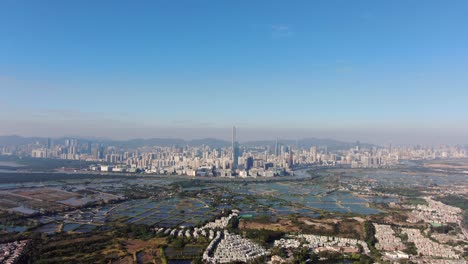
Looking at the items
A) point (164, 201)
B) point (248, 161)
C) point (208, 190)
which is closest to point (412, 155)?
point (248, 161)

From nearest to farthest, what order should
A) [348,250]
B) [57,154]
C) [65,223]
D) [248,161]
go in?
[348,250]
[65,223]
[248,161]
[57,154]

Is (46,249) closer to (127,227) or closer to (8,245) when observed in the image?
(8,245)

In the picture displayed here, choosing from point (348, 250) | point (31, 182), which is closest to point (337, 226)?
point (348, 250)

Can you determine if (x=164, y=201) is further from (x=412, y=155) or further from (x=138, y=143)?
(x=138, y=143)

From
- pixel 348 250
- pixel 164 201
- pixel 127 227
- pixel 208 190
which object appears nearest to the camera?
pixel 348 250

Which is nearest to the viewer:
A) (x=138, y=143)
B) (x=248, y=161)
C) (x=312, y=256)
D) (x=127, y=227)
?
(x=312, y=256)

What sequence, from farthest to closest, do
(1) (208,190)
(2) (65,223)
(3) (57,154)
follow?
(3) (57,154) → (1) (208,190) → (2) (65,223)

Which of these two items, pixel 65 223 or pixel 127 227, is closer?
pixel 127 227

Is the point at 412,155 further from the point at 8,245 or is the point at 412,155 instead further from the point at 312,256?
the point at 8,245

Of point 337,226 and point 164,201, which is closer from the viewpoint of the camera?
point 337,226
